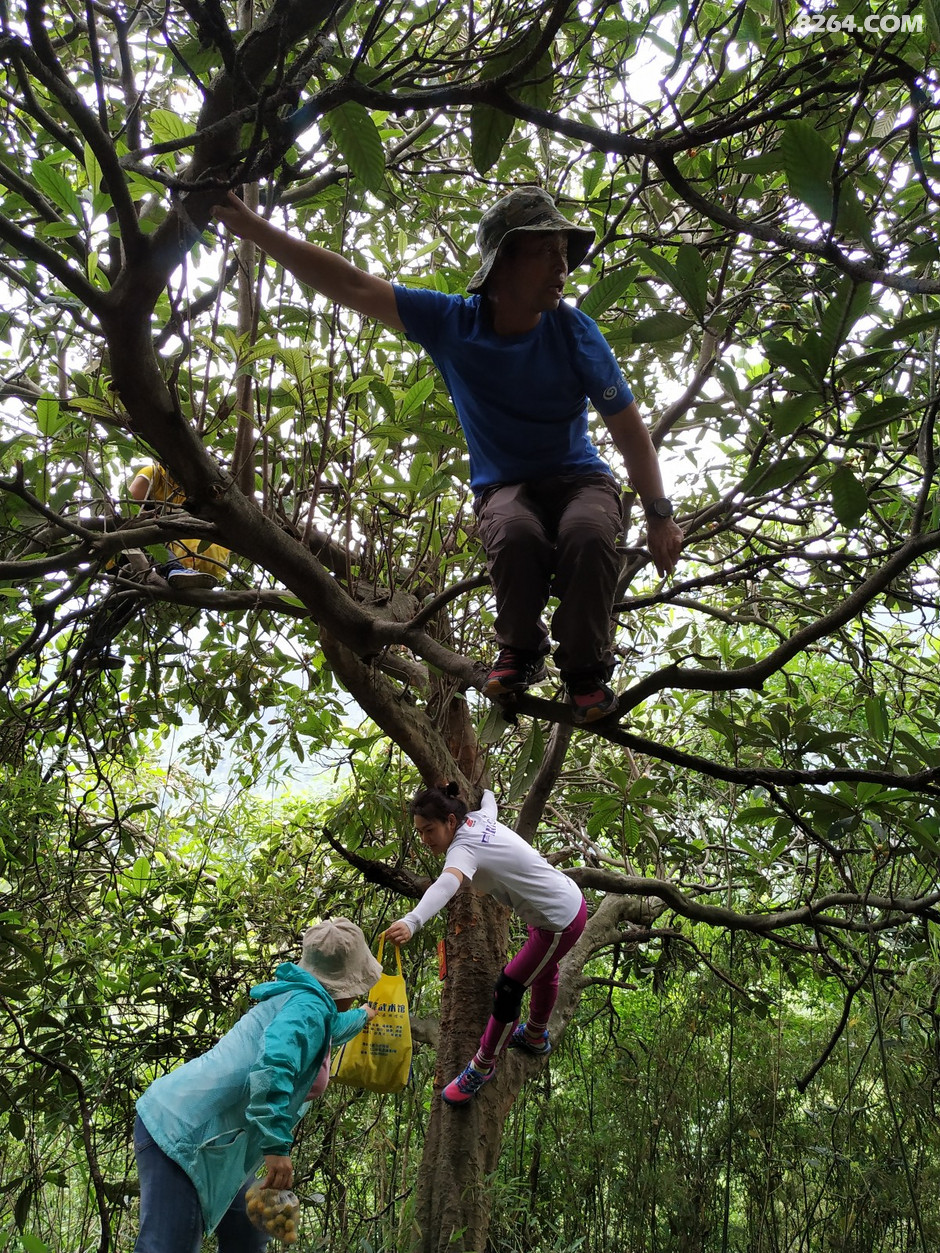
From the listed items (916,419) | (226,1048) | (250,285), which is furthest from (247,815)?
(916,419)

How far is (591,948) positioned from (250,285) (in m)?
2.67

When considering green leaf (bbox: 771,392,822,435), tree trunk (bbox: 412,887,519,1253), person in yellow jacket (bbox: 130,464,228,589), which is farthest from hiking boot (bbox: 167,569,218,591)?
green leaf (bbox: 771,392,822,435)

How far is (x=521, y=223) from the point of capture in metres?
1.67

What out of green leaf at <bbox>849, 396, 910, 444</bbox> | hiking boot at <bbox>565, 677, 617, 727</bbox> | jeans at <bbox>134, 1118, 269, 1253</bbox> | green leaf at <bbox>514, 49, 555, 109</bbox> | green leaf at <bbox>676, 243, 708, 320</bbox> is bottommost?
→ jeans at <bbox>134, 1118, 269, 1253</bbox>

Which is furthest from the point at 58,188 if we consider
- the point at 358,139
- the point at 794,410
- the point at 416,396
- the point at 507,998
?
the point at 507,998

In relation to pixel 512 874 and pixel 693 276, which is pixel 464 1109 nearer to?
pixel 512 874

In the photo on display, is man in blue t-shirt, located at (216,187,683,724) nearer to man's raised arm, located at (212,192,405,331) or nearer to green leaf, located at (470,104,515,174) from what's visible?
man's raised arm, located at (212,192,405,331)

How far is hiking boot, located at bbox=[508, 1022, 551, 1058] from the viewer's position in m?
2.88

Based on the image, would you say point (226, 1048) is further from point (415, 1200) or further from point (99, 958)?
point (99, 958)

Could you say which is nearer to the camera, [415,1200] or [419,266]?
[415,1200]

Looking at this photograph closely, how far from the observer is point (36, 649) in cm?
234

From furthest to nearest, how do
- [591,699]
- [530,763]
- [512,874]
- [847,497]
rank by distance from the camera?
[512,874] < [530,763] < [591,699] < [847,497]

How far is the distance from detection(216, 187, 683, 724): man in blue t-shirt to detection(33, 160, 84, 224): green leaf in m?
0.31

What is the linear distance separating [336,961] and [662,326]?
175 cm
